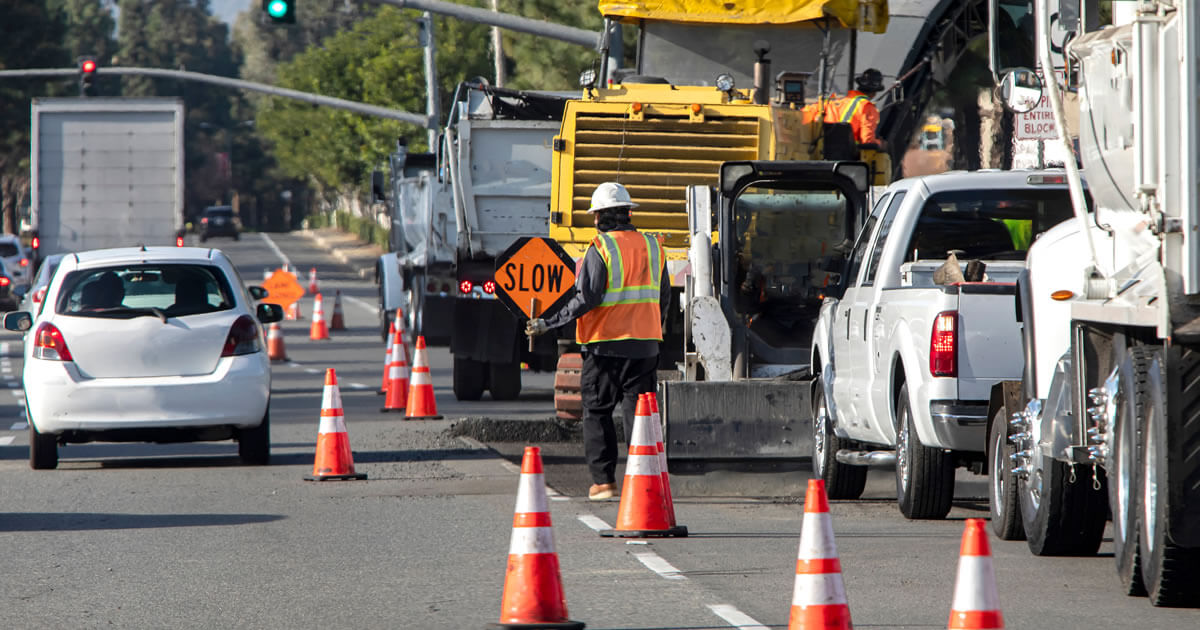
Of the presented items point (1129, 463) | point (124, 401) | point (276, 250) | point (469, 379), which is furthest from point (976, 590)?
point (276, 250)

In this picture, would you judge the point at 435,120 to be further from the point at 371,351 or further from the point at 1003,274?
the point at 1003,274

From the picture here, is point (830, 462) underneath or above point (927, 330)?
underneath

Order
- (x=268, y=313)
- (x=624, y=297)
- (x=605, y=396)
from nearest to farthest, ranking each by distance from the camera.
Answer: (x=605, y=396), (x=624, y=297), (x=268, y=313)

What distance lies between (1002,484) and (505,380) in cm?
1159

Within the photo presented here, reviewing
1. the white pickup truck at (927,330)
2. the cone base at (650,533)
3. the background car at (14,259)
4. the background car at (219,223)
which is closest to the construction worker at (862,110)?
the white pickup truck at (927,330)

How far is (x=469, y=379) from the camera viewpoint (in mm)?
21688

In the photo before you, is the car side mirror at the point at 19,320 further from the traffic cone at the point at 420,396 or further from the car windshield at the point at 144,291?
the traffic cone at the point at 420,396

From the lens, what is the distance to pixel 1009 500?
405 inches

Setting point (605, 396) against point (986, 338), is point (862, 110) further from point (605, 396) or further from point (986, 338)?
point (986, 338)

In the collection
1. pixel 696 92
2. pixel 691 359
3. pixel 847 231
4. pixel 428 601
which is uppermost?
pixel 696 92

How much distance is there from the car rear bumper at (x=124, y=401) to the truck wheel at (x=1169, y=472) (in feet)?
26.1

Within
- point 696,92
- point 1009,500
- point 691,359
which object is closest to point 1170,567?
point 1009,500

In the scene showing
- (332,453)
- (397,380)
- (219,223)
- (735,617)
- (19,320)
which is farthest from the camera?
(219,223)

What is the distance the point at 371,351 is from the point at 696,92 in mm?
15034
